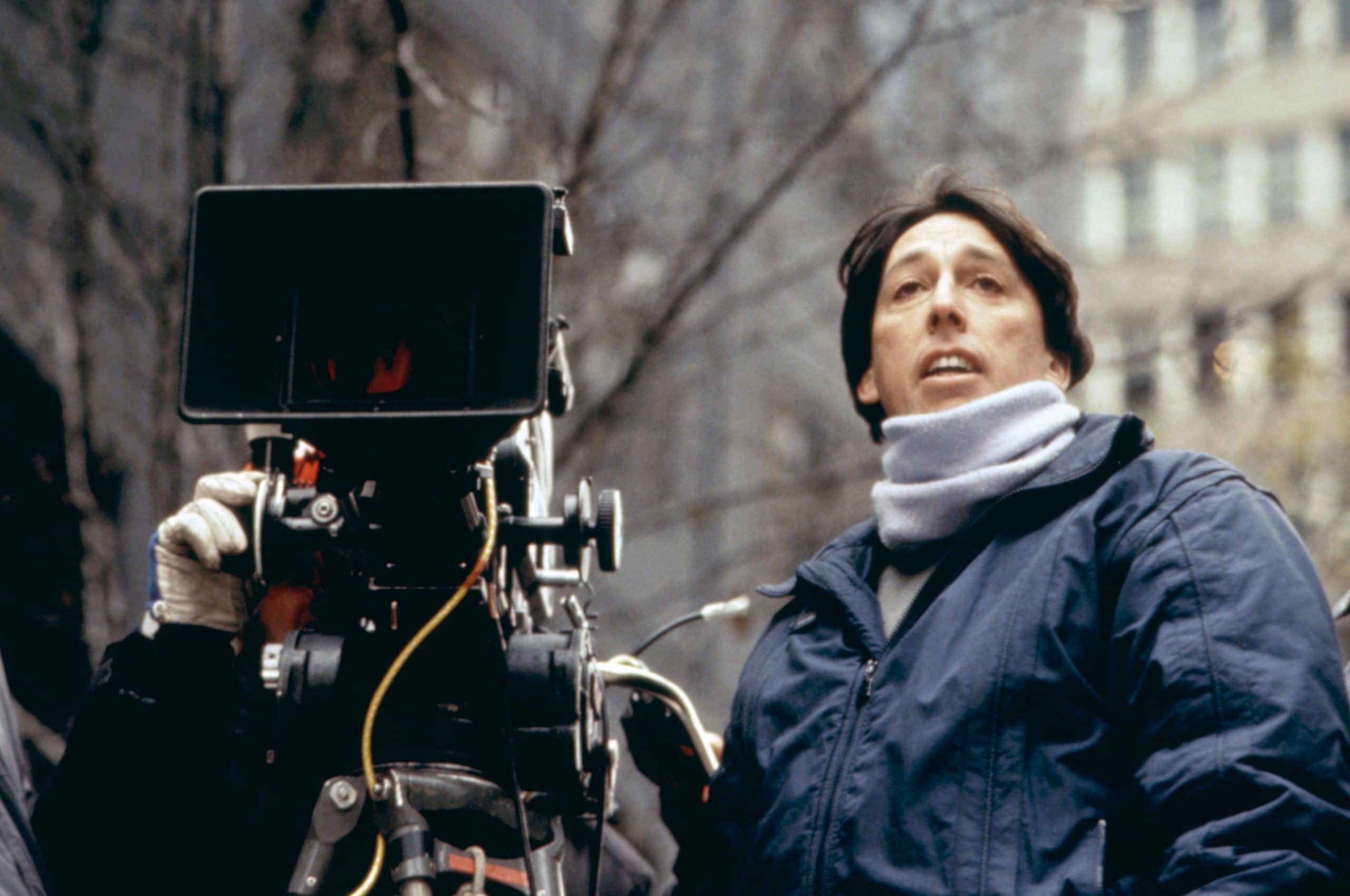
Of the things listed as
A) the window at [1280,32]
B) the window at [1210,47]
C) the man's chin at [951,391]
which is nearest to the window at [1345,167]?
the window at [1210,47]

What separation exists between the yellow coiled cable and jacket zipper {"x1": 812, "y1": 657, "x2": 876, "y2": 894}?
525 mm

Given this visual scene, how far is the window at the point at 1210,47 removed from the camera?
17.5 feet

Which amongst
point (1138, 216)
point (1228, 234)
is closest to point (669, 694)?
point (1228, 234)

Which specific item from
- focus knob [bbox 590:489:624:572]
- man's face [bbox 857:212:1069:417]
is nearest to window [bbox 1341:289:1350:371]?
man's face [bbox 857:212:1069:417]

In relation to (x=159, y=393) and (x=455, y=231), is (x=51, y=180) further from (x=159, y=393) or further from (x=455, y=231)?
(x=455, y=231)

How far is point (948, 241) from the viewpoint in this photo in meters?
2.63

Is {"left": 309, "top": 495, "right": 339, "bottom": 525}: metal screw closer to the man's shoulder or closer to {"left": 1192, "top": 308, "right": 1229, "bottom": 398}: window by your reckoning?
the man's shoulder

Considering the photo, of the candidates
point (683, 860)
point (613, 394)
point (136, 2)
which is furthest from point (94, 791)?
point (136, 2)

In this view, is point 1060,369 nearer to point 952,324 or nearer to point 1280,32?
point 952,324

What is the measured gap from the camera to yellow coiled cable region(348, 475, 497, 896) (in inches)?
75.7

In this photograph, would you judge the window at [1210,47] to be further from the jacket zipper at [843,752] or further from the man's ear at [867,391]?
the jacket zipper at [843,752]

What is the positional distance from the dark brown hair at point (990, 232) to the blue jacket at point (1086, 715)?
45 cm

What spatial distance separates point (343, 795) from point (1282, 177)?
24.2 metres

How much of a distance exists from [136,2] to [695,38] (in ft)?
7.30
